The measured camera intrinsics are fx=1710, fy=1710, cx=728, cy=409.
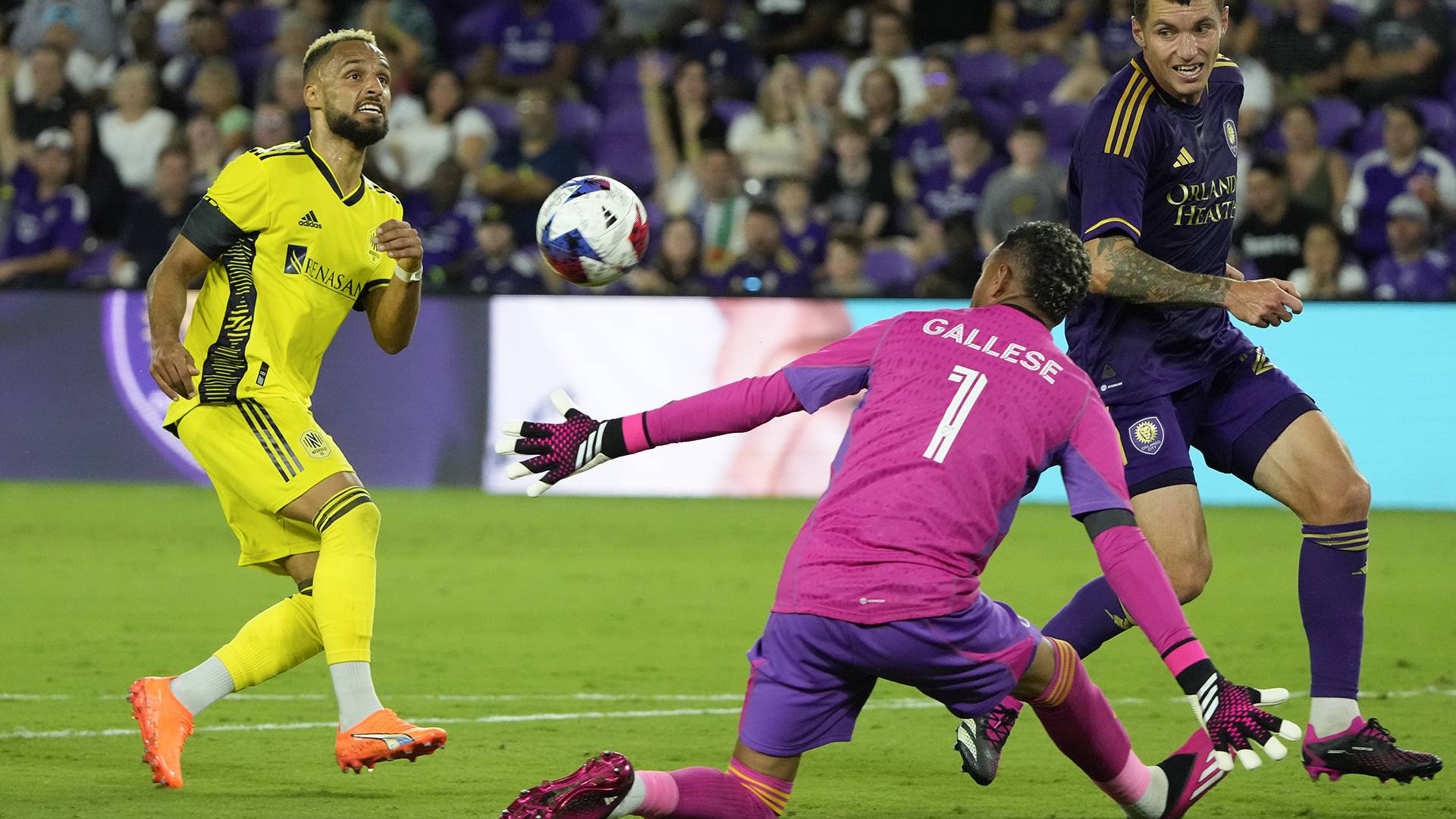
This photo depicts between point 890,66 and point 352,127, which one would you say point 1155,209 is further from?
point 890,66

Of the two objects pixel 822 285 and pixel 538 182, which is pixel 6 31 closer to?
pixel 538 182

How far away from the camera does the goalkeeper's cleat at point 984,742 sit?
489cm

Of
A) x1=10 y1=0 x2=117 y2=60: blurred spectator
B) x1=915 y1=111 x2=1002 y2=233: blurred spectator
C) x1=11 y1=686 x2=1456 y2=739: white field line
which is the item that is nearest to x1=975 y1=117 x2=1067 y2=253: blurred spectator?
x1=915 y1=111 x2=1002 y2=233: blurred spectator

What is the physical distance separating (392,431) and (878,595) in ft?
28.7

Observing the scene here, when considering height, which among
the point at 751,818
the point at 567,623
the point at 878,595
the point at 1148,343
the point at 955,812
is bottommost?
the point at 567,623

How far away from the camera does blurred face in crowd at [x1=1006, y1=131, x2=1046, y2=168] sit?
12898mm

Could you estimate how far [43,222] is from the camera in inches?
556

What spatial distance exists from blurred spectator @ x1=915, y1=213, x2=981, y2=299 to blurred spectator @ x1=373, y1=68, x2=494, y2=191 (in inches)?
166

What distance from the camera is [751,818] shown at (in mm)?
3807

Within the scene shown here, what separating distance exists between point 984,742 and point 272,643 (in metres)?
2.12

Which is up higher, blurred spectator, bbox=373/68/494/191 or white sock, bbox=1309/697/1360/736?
blurred spectator, bbox=373/68/494/191

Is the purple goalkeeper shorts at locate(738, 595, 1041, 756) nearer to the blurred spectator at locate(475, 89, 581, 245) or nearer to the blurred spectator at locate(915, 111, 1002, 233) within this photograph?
the blurred spectator at locate(915, 111, 1002, 233)

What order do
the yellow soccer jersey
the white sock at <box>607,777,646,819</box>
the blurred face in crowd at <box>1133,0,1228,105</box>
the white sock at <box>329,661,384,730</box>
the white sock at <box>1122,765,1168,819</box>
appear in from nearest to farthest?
1. the white sock at <box>607,777,646,819</box>
2. the white sock at <box>1122,765,1168,819</box>
3. the white sock at <box>329,661,384,730</box>
4. the blurred face in crowd at <box>1133,0,1228,105</box>
5. the yellow soccer jersey

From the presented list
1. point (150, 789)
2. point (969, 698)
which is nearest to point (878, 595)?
point (969, 698)
